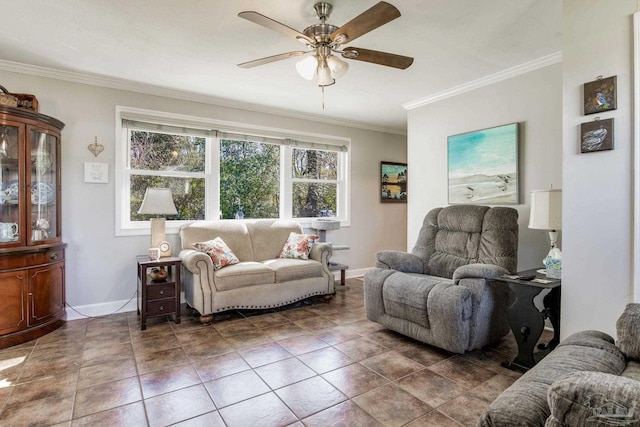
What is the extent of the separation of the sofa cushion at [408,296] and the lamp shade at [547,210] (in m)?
0.79

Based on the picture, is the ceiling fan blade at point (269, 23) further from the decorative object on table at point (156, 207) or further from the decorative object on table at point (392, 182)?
the decorative object on table at point (392, 182)

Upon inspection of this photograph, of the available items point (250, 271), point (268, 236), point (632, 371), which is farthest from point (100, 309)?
point (632, 371)

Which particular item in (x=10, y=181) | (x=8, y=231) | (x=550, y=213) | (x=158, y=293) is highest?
(x=10, y=181)

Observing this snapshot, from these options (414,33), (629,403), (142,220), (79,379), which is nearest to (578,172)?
(414,33)

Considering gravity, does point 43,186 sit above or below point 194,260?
above

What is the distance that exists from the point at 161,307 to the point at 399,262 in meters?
2.30

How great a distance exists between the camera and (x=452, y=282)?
2.69 m

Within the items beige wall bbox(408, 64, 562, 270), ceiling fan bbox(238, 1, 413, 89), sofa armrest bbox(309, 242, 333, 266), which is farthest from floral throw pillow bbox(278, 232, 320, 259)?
ceiling fan bbox(238, 1, 413, 89)

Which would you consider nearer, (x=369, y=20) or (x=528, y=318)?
(x=369, y=20)

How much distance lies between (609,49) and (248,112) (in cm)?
365

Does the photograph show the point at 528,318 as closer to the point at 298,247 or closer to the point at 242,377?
the point at 242,377

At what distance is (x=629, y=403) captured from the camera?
0.77 m

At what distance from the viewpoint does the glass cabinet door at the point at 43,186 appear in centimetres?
299

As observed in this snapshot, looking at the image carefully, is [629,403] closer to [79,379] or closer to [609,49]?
[609,49]
